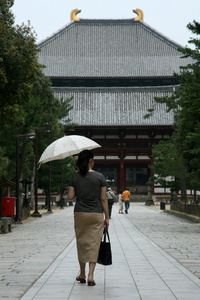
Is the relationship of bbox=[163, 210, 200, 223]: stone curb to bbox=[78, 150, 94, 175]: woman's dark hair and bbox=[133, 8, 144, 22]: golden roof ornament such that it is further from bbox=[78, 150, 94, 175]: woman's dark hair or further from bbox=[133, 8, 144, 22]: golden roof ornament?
bbox=[133, 8, 144, 22]: golden roof ornament

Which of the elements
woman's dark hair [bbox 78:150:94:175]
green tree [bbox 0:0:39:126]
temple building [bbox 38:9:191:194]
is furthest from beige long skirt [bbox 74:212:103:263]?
temple building [bbox 38:9:191:194]

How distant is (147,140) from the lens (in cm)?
5975

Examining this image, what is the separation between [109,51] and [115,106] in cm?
1308

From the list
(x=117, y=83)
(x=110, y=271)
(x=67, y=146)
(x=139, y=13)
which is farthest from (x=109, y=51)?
(x=110, y=271)

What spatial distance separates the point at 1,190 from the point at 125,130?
33.2 metres

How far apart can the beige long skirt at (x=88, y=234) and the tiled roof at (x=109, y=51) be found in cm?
6190

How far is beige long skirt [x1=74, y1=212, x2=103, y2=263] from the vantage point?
7.66 m

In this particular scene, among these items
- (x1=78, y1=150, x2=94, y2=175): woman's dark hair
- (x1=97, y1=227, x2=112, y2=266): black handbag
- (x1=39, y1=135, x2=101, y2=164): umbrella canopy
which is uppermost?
(x1=39, y1=135, x2=101, y2=164): umbrella canopy

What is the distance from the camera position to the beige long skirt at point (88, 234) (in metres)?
7.66

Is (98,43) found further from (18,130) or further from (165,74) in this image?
(18,130)

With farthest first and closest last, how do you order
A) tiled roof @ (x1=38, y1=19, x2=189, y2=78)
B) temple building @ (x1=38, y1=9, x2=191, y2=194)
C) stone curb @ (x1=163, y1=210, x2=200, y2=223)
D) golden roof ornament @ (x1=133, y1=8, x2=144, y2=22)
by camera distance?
1. golden roof ornament @ (x1=133, y1=8, x2=144, y2=22)
2. tiled roof @ (x1=38, y1=19, x2=189, y2=78)
3. temple building @ (x1=38, y1=9, x2=191, y2=194)
4. stone curb @ (x1=163, y1=210, x2=200, y2=223)

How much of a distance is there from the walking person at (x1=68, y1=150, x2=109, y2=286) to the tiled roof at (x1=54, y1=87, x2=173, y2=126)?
5190cm

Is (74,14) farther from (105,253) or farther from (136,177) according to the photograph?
(105,253)

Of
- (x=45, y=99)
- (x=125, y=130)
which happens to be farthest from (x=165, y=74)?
(x=45, y=99)
